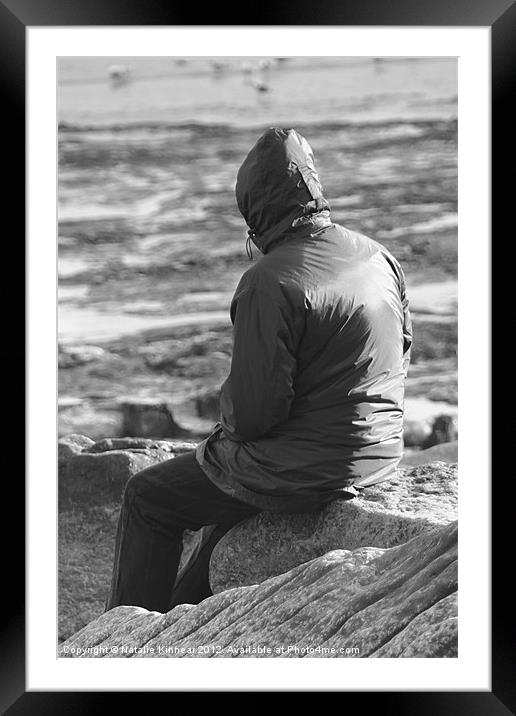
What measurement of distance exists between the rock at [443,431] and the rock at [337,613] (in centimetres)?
75

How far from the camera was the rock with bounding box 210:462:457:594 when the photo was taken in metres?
4.21

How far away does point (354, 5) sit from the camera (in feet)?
14.6

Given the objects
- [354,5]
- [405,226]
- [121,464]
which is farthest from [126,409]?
[354,5]

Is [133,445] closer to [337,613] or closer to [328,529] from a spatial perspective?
[328,529]

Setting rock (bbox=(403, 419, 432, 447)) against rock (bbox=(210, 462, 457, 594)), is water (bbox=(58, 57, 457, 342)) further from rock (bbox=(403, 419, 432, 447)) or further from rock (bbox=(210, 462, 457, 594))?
rock (bbox=(210, 462, 457, 594))

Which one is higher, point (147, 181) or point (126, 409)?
point (147, 181)

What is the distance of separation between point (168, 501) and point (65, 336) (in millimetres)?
1013

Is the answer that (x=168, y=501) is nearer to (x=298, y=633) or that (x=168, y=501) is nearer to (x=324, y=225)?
(x=298, y=633)

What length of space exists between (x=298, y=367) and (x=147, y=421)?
1.40 metres

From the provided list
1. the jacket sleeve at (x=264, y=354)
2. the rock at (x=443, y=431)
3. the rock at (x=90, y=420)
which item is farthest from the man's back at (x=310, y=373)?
the rock at (x=90, y=420)

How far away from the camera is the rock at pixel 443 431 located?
4969 millimetres

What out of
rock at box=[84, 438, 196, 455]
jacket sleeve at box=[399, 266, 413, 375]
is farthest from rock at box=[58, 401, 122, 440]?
jacket sleeve at box=[399, 266, 413, 375]

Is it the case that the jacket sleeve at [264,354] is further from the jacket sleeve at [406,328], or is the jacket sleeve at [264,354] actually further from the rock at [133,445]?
the rock at [133,445]

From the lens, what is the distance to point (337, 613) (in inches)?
166
